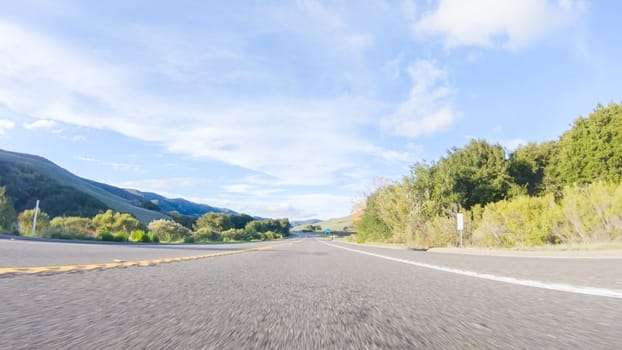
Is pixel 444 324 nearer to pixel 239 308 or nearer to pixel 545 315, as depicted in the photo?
pixel 545 315

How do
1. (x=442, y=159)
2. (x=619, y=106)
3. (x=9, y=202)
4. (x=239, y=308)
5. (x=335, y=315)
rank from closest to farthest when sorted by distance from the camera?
1. (x=335, y=315)
2. (x=239, y=308)
3. (x=9, y=202)
4. (x=619, y=106)
5. (x=442, y=159)

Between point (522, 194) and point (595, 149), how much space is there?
6261 millimetres

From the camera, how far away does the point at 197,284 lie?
2.68m

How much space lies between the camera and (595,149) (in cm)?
2422

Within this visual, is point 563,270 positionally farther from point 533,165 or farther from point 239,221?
point 239,221

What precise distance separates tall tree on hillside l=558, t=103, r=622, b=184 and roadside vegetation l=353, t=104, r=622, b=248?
0.05 meters

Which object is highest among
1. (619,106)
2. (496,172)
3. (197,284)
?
(619,106)

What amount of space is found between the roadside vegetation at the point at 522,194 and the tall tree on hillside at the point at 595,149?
55mm

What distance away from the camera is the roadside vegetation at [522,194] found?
38.7 feet

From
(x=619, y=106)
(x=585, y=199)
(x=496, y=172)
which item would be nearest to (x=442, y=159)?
(x=496, y=172)

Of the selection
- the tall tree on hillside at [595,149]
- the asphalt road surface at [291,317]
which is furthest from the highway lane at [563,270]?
the tall tree on hillside at [595,149]

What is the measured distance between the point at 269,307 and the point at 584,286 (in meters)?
2.50

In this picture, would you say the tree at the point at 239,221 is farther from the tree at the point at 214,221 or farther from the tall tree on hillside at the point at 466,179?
the tall tree on hillside at the point at 466,179

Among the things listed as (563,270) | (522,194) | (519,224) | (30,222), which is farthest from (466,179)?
(30,222)
